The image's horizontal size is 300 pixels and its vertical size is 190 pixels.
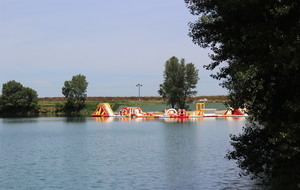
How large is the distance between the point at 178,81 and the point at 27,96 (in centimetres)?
7182

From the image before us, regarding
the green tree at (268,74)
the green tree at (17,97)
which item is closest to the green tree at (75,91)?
the green tree at (17,97)

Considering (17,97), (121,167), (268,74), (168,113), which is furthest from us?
(17,97)

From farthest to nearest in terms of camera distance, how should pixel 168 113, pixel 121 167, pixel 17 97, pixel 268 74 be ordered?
pixel 17 97, pixel 168 113, pixel 121 167, pixel 268 74

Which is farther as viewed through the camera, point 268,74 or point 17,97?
point 17,97

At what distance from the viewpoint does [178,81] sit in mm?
148250

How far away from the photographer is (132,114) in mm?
153000

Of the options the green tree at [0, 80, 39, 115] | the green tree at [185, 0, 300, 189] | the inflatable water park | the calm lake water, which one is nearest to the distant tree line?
the green tree at [0, 80, 39, 115]

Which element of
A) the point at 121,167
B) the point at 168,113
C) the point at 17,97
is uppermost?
the point at 17,97

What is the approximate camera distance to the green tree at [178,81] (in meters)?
148

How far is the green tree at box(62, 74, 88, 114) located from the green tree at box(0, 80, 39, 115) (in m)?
13.6

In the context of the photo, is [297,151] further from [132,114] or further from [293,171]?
[132,114]

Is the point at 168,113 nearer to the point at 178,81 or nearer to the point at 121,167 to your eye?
the point at 178,81

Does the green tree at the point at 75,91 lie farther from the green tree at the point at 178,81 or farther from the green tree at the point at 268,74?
the green tree at the point at 268,74

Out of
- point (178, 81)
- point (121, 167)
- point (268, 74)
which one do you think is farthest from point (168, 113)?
point (268, 74)
